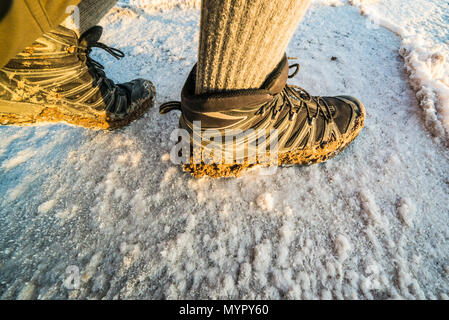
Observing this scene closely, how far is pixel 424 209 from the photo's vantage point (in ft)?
2.60

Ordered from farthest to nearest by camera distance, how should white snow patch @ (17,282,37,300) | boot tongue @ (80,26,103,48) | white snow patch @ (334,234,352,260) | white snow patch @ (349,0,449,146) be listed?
white snow patch @ (349,0,449,146) → boot tongue @ (80,26,103,48) → white snow patch @ (334,234,352,260) → white snow patch @ (17,282,37,300)

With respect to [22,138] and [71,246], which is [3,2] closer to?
[71,246]

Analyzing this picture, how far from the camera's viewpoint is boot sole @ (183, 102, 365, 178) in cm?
82

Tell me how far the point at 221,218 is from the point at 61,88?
28.2 inches

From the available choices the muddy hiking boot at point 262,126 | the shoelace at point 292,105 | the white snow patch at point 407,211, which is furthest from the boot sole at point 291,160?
the white snow patch at point 407,211

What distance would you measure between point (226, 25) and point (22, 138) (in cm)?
100

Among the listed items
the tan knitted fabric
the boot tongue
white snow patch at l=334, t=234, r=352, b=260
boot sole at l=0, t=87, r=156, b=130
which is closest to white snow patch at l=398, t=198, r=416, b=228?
white snow patch at l=334, t=234, r=352, b=260

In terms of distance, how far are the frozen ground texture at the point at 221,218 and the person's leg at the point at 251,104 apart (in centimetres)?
9

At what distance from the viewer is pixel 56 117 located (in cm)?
83

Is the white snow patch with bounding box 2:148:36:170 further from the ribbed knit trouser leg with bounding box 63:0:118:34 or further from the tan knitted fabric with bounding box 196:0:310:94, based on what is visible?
the tan knitted fabric with bounding box 196:0:310:94

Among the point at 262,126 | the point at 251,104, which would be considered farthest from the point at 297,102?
the point at 251,104

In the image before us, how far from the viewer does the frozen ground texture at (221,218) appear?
63 centimetres

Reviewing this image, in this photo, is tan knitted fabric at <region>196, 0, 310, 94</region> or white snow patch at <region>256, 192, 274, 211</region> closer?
tan knitted fabric at <region>196, 0, 310, 94</region>

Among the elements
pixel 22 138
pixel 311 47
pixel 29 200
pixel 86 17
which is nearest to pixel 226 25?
pixel 86 17
